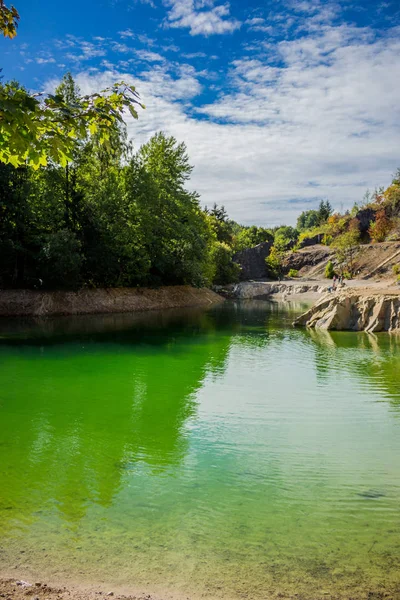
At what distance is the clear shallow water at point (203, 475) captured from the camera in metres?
4.84

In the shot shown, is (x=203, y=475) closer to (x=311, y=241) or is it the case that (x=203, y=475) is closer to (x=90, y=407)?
(x=90, y=407)

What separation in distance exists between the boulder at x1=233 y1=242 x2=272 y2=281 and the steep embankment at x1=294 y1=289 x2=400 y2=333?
56087 millimetres

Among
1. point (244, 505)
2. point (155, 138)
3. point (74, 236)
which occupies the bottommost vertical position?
point (244, 505)

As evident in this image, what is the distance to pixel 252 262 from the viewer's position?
87.1 m

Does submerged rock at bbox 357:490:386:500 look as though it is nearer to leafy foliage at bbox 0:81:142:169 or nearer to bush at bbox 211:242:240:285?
leafy foliage at bbox 0:81:142:169

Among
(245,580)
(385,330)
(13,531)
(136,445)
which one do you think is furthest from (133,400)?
(385,330)

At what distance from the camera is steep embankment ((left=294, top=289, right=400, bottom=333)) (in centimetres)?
2633

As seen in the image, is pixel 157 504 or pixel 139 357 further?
pixel 139 357

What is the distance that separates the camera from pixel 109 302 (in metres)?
39.4

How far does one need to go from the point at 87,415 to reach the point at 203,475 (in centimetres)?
420

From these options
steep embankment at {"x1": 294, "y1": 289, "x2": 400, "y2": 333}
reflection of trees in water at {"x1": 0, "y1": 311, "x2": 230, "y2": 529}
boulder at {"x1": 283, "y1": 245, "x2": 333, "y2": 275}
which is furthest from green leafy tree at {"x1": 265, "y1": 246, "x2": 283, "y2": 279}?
reflection of trees in water at {"x1": 0, "y1": 311, "x2": 230, "y2": 529}

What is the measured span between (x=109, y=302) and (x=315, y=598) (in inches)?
1425

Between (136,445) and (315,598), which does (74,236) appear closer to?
(136,445)

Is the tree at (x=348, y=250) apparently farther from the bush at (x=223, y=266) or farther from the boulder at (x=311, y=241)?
the bush at (x=223, y=266)
